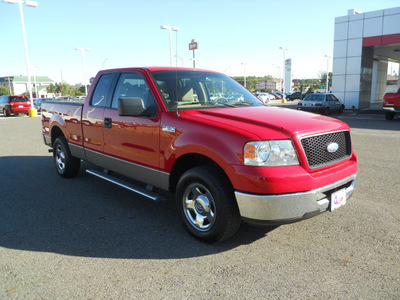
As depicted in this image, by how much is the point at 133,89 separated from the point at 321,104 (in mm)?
19363

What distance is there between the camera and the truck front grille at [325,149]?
3.18 metres

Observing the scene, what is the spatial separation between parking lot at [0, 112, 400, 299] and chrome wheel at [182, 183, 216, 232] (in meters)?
0.22

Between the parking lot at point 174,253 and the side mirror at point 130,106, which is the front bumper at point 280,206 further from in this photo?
the side mirror at point 130,106

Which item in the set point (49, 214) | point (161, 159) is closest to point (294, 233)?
point (161, 159)

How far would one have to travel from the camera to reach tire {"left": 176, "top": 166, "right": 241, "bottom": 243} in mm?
3227

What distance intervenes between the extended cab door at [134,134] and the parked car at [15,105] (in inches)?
971

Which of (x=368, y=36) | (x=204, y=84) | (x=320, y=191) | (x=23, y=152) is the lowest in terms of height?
(x=23, y=152)

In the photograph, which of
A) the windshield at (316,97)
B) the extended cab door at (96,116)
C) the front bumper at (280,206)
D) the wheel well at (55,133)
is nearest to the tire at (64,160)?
the wheel well at (55,133)

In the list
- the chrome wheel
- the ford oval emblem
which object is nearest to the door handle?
the chrome wheel

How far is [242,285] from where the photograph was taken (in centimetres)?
279

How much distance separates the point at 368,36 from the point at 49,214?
25.8 meters

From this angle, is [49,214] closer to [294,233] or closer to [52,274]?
[52,274]

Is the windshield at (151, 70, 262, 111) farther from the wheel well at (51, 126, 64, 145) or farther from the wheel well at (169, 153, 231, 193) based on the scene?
the wheel well at (51, 126, 64, 145)

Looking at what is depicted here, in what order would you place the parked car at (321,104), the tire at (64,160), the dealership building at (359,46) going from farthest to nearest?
the dealership building at (359,46) → the parked car at (321,104) → the tire at (64,160)
